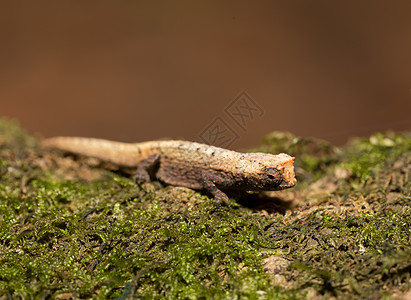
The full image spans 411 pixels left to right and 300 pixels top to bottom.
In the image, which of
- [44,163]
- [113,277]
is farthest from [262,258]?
[44,163]

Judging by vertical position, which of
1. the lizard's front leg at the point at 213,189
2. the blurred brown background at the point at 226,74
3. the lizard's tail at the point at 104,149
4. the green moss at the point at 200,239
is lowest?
the green moss at the point at 200,239

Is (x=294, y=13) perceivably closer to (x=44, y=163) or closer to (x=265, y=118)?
(x=265, y=118)

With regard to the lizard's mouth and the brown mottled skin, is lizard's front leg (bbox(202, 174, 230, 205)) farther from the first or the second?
the lizard's mouth

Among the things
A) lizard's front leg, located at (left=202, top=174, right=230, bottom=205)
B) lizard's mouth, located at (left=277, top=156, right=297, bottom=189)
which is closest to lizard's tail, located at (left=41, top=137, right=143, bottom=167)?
lizard's front leg, located at (left=202, top=174, right=230, bottom=205)

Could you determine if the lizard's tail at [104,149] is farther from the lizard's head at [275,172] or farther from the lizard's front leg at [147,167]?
the lizard's head at [275,172]

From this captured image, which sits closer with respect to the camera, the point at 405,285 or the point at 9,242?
the point at 405,285

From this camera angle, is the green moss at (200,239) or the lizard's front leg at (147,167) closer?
the green moss at (200,239)

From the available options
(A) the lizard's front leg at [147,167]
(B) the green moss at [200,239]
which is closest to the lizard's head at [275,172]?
(B) the green moss at [200,239]
